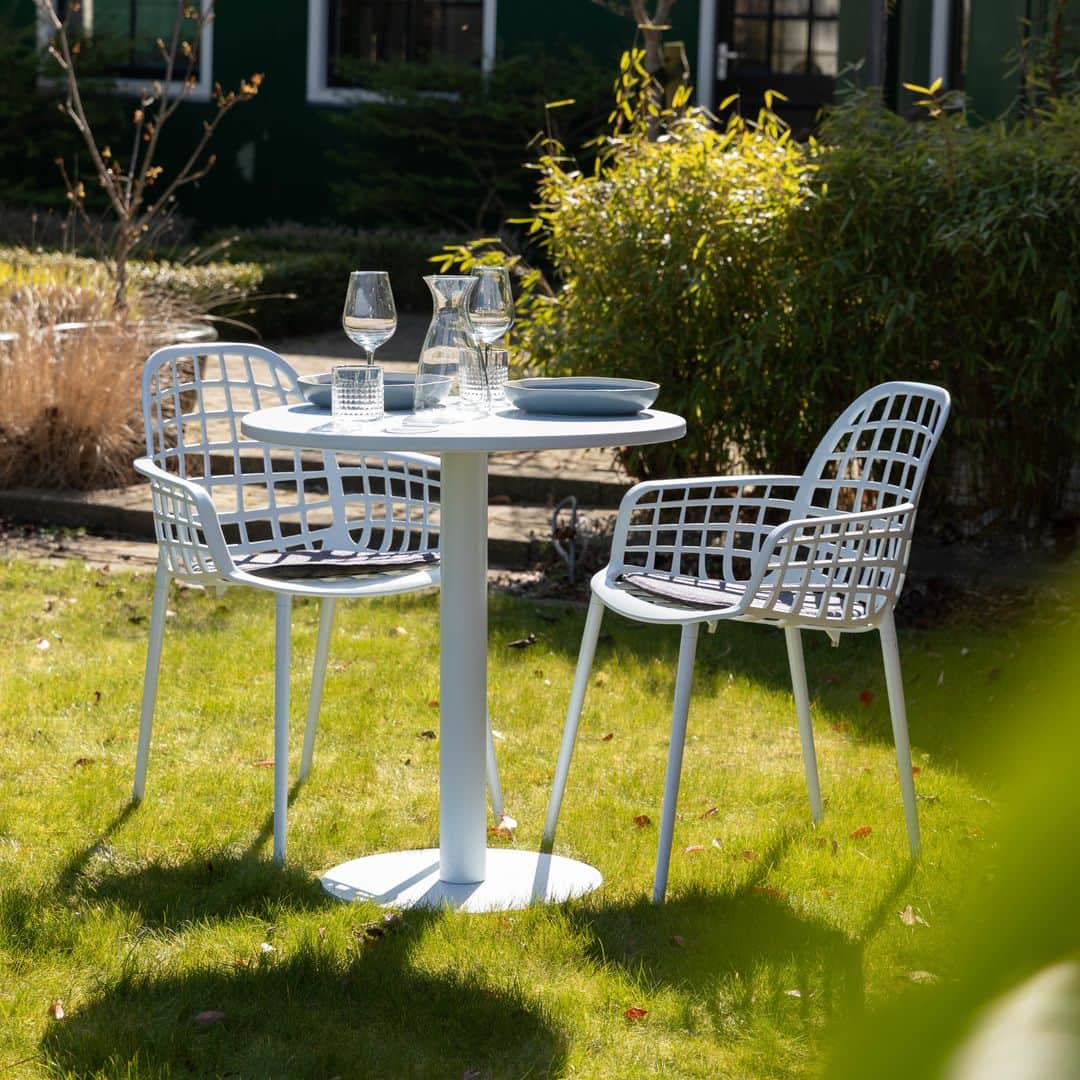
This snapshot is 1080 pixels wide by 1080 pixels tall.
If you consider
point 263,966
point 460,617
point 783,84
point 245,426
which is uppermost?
point 783,84

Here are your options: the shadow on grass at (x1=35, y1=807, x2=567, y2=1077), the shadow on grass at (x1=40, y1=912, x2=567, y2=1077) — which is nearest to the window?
the shadow on grass at (x1=35, y1=807, x2=567, y2=1077)

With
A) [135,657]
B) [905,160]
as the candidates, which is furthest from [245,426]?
[905,160]

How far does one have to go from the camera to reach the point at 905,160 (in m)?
5.02

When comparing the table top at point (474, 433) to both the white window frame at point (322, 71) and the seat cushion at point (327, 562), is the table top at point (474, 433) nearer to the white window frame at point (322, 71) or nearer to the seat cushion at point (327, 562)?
the seat cushion at point (327, 562)

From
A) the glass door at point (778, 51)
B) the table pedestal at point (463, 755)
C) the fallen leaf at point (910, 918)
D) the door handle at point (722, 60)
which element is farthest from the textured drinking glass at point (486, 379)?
the door handle at point (722, 60)

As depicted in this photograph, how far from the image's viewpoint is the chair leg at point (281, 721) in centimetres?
297

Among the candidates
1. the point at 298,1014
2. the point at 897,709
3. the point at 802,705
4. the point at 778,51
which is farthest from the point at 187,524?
the point at 778,51

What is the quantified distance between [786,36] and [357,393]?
10.9 m

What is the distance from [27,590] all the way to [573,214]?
2.31 m

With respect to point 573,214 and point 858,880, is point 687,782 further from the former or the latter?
point 573,214

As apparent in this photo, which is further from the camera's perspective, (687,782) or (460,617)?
(687,782)

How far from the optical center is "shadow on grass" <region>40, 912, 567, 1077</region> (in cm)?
234

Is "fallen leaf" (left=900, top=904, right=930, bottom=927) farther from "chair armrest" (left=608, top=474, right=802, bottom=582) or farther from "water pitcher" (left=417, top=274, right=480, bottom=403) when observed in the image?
"water pitcher" (left=417, top=274, right=480, bottom=403)

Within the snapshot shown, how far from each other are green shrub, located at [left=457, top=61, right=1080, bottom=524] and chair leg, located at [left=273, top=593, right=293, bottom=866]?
246cm
